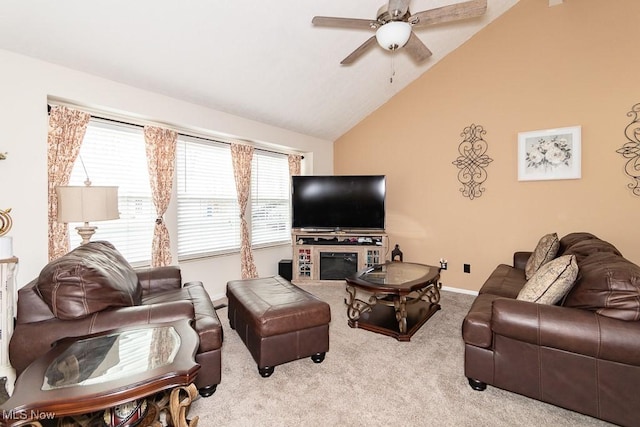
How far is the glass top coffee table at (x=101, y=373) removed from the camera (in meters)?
1.02

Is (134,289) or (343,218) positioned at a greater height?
(343,218)

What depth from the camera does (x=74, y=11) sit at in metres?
2.32

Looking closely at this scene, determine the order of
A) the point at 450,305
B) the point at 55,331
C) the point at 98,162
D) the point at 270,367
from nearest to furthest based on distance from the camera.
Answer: the point at 55,331
the point at 270,367
the point at 98,162
the point at 450,305

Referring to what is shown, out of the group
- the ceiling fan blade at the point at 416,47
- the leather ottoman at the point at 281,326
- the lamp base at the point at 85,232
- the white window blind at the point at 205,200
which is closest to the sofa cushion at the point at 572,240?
the ceiling fan blade at the point at 416,47

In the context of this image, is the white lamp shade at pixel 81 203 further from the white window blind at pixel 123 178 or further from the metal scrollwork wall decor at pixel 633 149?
the metal scrollwork wall decor at pixel 633 149

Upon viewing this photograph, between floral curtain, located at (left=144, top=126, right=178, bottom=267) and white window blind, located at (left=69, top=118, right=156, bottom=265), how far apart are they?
96 millimetres

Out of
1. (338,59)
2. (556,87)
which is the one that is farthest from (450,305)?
(338,59)

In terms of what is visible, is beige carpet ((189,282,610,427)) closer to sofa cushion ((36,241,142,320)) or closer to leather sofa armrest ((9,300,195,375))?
leather sofa armrest ((9,300,195,375))

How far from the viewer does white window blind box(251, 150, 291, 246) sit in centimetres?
493

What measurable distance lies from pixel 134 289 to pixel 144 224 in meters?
1.52

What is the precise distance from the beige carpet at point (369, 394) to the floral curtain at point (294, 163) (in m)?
3.26

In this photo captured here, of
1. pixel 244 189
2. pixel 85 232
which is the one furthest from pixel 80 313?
pixel 244 189

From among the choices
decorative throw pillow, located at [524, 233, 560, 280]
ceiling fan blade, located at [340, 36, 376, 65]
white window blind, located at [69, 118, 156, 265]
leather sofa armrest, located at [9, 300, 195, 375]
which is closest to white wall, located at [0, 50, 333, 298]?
white window blind, located at [69, 118, 156, 265]

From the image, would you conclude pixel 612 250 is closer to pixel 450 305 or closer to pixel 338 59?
pixel 450 305
